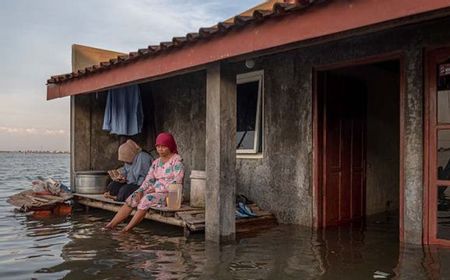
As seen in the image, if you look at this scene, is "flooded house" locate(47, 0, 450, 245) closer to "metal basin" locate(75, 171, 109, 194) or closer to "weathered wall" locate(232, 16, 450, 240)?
"weathered wall" locate(232, 16, 450, 240)

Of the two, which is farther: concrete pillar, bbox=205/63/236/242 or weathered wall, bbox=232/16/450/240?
concrete pillar, bbox=205/63/236/242

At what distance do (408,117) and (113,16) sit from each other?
33.5 feet

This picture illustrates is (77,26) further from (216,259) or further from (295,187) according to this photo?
(216,259)

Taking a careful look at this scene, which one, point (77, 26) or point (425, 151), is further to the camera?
point (77, 26)

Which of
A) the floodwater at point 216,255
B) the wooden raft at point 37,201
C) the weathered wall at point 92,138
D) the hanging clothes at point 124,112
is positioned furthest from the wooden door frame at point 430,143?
the weathered wall at point 92,138

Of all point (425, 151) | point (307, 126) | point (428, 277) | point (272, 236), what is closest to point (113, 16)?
point (307, 126)

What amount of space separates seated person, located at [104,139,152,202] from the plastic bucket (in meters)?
1.27

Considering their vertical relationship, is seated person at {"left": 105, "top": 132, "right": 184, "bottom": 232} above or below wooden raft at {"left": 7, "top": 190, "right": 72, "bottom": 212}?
above

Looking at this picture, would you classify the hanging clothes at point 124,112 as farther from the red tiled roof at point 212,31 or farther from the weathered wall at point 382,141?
the weathered wall at point 382,141

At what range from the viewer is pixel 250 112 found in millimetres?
8023

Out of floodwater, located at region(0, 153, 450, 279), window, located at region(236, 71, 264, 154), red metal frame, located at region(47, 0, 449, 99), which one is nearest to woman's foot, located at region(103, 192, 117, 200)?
floodwater, located at region(0, 153, 450, 279)

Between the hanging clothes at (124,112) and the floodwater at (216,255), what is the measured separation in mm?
2802

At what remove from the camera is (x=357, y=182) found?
7859mm

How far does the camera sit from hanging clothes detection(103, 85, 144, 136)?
969 cm
